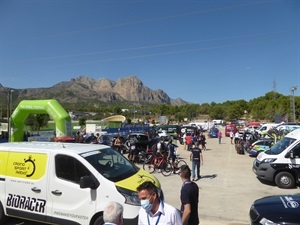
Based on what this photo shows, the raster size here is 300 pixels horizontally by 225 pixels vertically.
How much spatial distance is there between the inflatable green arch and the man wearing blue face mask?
18009mm

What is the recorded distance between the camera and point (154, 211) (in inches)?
133

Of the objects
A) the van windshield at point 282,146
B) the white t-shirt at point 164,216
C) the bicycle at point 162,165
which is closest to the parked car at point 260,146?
the van windshield at point 282,146

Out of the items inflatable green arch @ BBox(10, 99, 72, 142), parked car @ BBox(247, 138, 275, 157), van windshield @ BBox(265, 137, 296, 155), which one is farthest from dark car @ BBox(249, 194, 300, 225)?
inflatable green arch @ BBox(10, 99, 72, 142)

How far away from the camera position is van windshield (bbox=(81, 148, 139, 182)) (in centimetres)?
618

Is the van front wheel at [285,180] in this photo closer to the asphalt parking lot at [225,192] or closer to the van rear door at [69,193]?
the asphalt parking lot at [225,192]

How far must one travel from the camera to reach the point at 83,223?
19.2 feet

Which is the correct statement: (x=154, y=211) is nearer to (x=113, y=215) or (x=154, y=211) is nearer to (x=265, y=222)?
(x=113, y=215)

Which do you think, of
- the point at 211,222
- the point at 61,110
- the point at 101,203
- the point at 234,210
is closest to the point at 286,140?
the point at 234,210

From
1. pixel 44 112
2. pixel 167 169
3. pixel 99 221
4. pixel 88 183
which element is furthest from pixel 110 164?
pixel 44 112

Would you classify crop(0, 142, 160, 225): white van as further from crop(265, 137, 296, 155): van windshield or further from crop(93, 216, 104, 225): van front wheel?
crop(265, 137, 296, 155): van windshield

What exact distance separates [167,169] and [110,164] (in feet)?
27.1

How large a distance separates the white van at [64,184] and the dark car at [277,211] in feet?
7.31

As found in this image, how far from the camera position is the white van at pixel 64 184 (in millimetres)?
5770

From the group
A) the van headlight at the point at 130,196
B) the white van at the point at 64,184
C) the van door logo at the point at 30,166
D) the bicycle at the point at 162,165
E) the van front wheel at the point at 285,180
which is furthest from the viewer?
the bicycle at the point at 162,165
